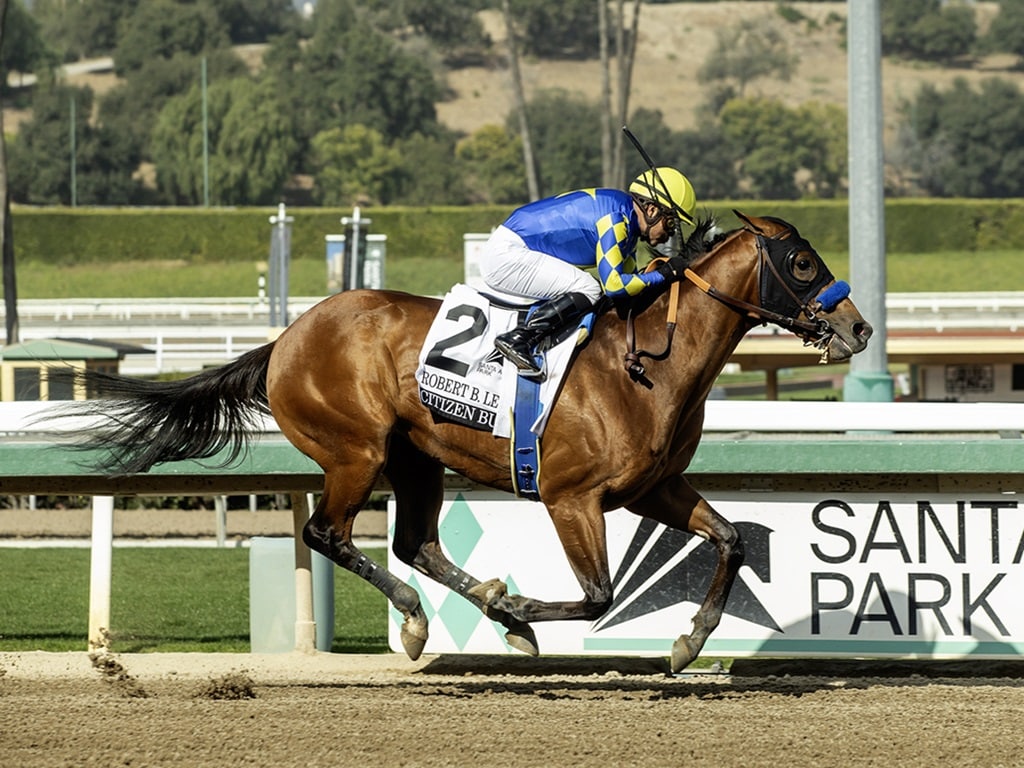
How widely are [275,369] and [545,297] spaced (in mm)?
1067

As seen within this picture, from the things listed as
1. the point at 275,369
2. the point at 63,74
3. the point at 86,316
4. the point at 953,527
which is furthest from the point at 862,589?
the point at 63,74

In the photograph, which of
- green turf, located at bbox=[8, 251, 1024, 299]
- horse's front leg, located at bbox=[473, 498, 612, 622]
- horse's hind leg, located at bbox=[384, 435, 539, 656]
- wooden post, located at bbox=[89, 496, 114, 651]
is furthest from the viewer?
green turf, located at bbox=[8, 251, 1024, 299]

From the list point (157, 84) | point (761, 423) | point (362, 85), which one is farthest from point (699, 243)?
point (157, 84)

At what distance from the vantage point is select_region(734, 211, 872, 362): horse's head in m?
5.15

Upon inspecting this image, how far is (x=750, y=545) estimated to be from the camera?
20.1 ft

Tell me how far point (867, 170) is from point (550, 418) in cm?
293

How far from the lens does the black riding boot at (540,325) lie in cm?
516

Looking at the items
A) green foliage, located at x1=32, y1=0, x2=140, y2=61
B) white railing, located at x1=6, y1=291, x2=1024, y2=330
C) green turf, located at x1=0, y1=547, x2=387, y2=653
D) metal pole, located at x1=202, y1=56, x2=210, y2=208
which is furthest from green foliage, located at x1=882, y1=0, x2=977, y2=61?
green turf, located at x1=0, y1=547, x2=387, y2=653

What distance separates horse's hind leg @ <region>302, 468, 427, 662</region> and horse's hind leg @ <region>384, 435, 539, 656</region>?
161 mm

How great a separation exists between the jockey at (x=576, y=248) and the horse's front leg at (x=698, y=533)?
0.65m

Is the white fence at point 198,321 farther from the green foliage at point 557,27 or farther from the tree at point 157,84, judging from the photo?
the green foliage at point 557,27

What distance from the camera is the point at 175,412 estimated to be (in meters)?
5.83

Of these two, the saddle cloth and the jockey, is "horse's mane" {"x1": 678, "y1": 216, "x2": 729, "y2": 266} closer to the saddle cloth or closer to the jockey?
the jockey

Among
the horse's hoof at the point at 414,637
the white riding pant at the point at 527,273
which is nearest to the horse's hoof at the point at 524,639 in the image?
the horse's hoof at the point at 414,637
